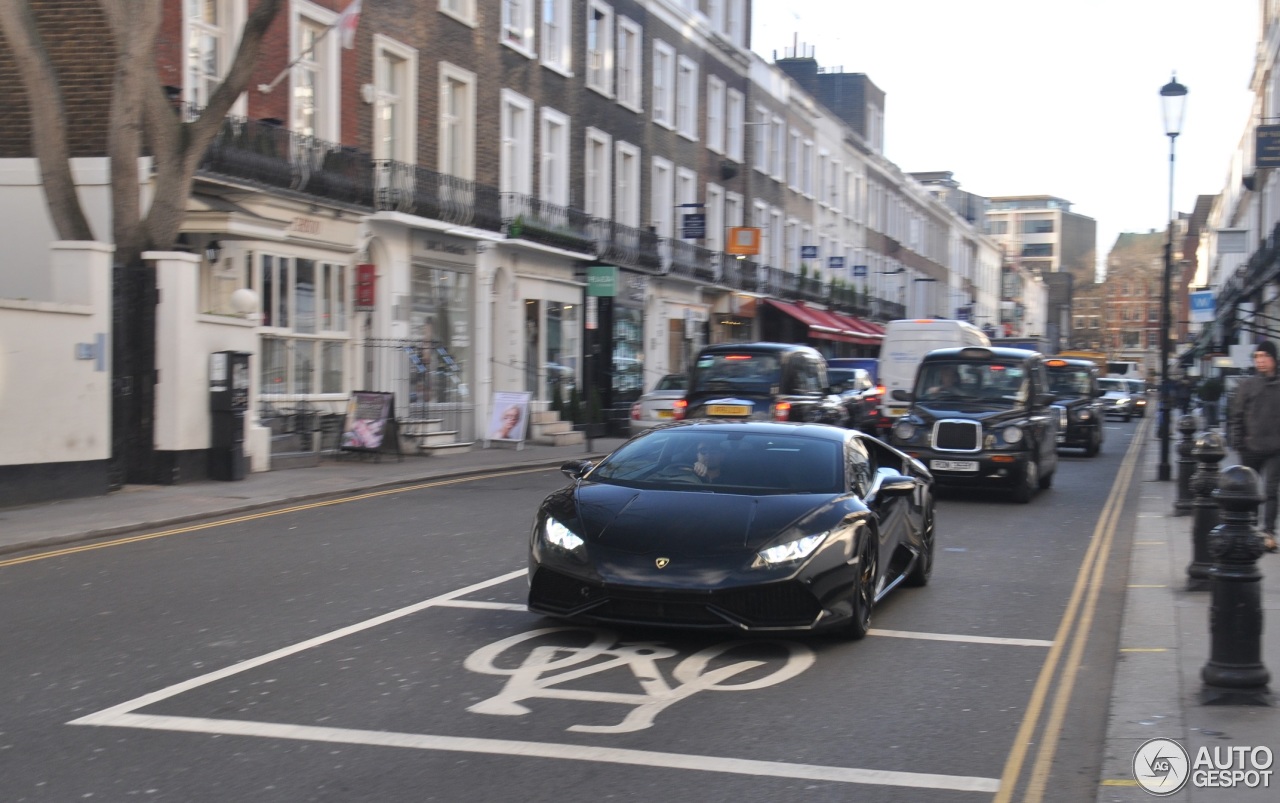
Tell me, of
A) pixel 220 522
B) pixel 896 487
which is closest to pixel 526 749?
pixel 896 487

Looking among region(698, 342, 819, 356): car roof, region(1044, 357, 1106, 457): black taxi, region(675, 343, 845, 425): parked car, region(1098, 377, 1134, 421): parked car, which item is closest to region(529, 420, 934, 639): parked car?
region(675, 343, 845, 425): parked car

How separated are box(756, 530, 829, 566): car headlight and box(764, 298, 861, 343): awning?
40801mm

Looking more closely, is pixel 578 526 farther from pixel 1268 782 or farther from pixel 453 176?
pixel 453 176

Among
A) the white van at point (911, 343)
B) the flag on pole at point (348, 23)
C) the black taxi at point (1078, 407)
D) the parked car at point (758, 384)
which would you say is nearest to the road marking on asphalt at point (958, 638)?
the parked car at point (758, 384)

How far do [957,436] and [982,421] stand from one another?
40cm

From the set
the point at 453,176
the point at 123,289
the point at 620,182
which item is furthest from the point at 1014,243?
the point at 123,289

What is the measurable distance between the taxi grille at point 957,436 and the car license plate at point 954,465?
0.48ft

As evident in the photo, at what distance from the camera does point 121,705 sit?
611 cm

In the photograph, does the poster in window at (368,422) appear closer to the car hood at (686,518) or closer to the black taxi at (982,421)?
the black taxi at (982,421)

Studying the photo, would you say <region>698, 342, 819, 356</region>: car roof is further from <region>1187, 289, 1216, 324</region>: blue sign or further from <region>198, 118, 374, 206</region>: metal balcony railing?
<region>1187, 289, 1216, 324</region>: blue sign

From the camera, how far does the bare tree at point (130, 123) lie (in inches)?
603

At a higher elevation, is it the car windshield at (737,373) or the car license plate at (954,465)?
the car windshield at (737,373)

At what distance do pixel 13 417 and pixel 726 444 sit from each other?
8.86 m

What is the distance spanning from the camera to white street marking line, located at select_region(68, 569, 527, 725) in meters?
6.02
